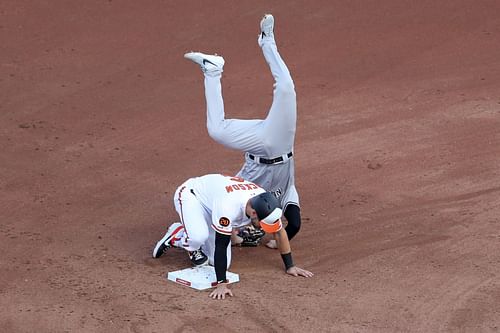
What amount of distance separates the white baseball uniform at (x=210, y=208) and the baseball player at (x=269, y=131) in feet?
1.40

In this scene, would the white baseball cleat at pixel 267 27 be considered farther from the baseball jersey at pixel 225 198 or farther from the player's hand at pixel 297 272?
the player's hand at pixel 297 272

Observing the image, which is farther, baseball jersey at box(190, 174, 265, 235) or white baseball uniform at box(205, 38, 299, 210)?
white baseball uniform at box(205, 38, 299, 210)

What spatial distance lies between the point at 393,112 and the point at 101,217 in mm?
4476

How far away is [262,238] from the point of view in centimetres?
973

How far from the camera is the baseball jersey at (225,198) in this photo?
8336mm

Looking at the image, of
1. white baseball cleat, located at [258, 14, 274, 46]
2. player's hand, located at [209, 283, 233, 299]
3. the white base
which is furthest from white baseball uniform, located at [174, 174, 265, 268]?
white baseball cleat, located at [258, 14, 274, 46]

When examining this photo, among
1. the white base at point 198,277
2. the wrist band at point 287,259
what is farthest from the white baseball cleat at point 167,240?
the wrist band at point 287,259

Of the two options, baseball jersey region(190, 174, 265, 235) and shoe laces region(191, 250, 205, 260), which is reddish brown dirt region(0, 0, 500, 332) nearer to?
shoe laces region(191, 250, 205, 260)

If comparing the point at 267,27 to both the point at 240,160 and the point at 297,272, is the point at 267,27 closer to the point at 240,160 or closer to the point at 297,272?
the point at 297,272

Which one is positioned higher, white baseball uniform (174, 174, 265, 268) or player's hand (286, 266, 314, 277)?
white baseball uniform (174, 174, 265, 268)

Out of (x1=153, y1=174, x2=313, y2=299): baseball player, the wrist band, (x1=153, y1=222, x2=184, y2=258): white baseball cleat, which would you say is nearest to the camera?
(x1=153, y1=174, x2=313, y2=299): baseball player

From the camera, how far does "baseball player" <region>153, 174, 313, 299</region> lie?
8.30 m

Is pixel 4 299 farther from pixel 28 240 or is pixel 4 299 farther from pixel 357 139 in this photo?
pixel 357 139

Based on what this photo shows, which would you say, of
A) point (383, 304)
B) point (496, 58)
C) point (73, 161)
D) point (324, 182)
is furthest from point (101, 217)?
point (496, 58)
